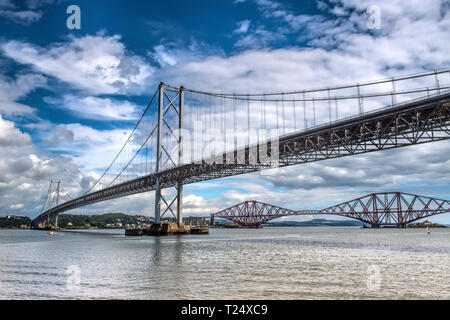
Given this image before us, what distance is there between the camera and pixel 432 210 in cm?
13925

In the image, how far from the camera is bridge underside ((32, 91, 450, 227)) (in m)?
27.9

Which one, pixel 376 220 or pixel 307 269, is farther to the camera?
pixel 376 220

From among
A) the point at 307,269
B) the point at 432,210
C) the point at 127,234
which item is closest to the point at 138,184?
the point at 127,234

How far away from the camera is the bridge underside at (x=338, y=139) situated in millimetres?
27922

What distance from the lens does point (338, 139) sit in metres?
34.8

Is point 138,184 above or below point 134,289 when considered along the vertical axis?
above
